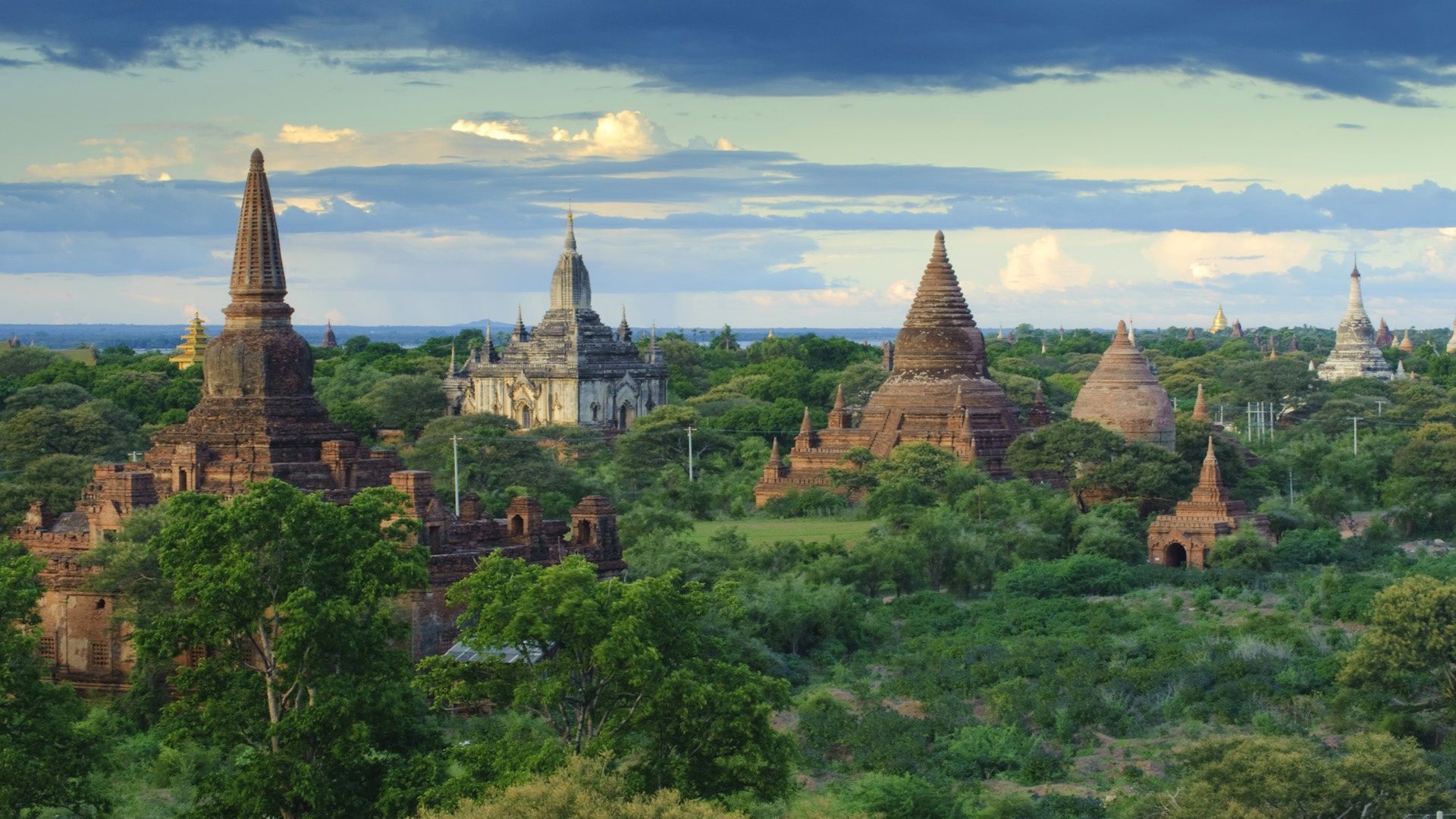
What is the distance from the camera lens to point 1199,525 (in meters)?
45.3

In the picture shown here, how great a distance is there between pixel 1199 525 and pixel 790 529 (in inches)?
322

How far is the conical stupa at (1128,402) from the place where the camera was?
55219mm

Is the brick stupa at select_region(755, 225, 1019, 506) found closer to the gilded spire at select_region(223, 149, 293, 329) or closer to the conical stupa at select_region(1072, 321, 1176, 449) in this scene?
the conical stupa at select_region(1072, 321, 1176, 449)

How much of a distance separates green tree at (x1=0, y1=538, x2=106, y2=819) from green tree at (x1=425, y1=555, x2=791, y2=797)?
10.8 feet

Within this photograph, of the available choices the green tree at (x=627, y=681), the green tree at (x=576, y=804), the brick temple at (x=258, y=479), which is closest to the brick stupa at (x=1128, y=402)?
the brick temple at (x=258, y=479)

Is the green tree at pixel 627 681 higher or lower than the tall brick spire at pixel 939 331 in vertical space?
lower

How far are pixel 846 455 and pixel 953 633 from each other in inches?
735

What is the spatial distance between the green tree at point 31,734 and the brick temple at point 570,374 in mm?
54833

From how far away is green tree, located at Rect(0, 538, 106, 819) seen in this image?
787 inches

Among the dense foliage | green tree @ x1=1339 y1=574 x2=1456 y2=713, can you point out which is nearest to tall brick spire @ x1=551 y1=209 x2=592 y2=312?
the dense foliage

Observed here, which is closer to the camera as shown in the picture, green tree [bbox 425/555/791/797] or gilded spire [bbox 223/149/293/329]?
green tree [bbox 425/555/791/797]

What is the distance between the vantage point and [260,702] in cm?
2200

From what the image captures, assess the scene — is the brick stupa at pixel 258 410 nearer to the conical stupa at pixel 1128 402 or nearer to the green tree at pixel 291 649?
the green tree at pixel 291 649

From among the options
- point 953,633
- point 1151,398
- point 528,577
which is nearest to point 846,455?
point 1151,398
